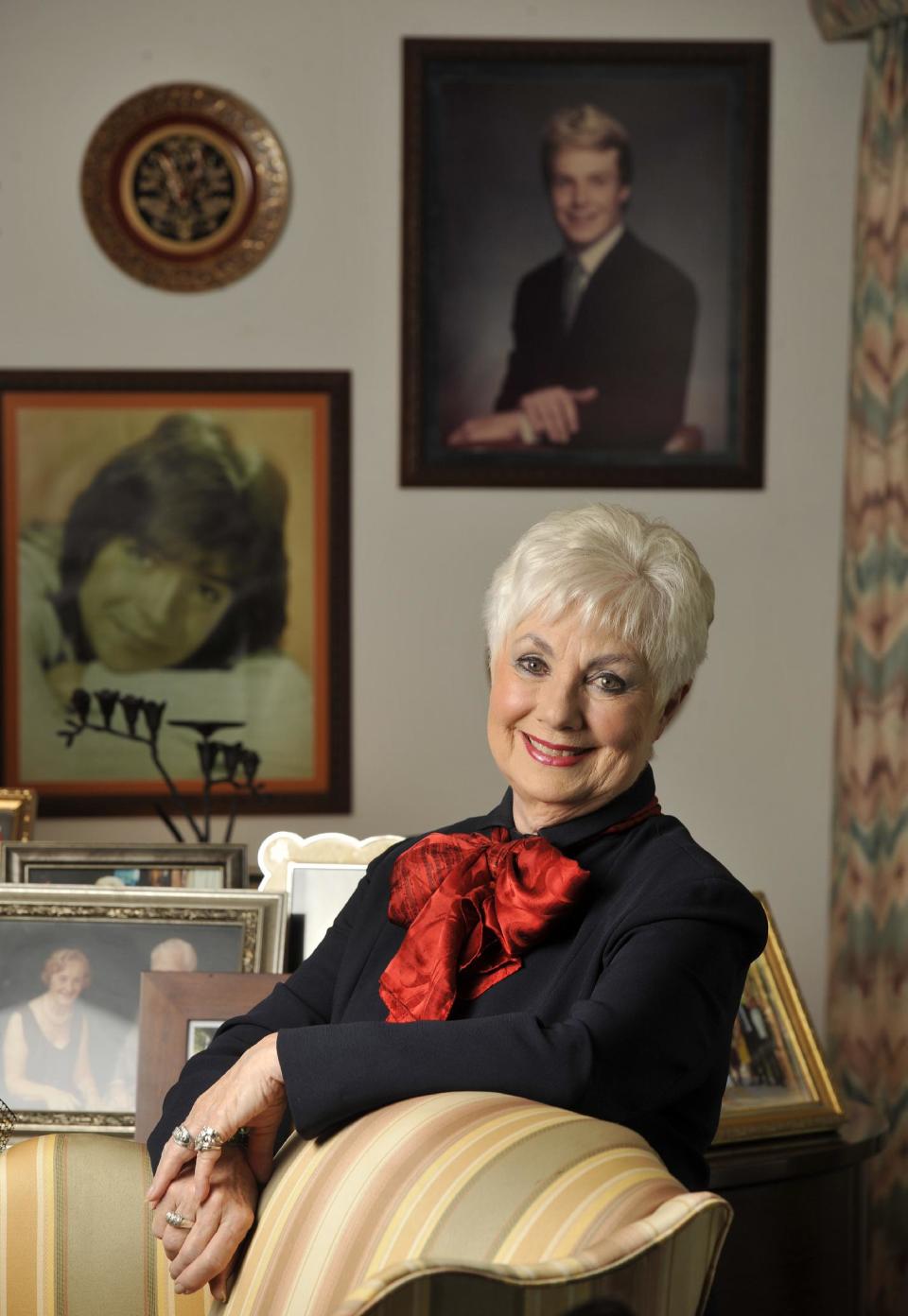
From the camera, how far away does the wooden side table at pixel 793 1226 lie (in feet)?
6.30

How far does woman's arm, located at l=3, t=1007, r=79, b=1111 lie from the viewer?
207 centimetres

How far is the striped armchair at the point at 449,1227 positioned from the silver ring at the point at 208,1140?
0.06 meters

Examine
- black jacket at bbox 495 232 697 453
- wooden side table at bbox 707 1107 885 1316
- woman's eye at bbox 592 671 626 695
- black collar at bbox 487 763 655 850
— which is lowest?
wooden side table at bbox 707 1107 885 1316

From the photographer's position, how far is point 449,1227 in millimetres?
1026

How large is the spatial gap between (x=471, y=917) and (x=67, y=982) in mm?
884

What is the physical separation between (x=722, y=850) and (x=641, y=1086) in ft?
8.15

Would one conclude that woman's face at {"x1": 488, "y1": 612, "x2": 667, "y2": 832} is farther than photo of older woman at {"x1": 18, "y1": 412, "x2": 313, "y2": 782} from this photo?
No

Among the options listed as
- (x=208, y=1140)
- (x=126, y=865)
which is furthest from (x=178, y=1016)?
(x=208, y=1140)

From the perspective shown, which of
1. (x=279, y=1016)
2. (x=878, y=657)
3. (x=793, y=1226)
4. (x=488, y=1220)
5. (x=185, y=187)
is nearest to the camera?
(x=488, y=1220)

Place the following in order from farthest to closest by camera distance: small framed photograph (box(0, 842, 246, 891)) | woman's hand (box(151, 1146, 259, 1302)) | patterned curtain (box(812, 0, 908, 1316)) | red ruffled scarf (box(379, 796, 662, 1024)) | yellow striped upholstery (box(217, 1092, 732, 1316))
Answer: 1. patterned curtain (box(812, 0, 908, 1316))
2. small framed photograph (box(0, 842, 246, 891))
3. red ruffled scarf (box(379, 796, 662, 1024))
4. woman's hand (box(151, 1146, 259, 1302))
5. yellow striped upholstery (box(217, 1092, 732, 1316))

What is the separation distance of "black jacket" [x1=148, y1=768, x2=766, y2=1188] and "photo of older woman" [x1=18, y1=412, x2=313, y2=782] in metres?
2.04

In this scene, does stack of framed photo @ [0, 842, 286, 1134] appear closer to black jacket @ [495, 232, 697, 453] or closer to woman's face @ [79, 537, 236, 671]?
woman's face @ [79, 537, 236, 671]

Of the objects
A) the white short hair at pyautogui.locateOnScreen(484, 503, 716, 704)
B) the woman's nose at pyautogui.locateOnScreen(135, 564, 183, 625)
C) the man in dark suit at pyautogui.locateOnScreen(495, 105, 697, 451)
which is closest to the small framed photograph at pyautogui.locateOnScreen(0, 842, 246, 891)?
the white short hair at pyautogui.locateOnScreen(484, 503, 716, 704)

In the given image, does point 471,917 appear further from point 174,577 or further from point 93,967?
point 174,577
